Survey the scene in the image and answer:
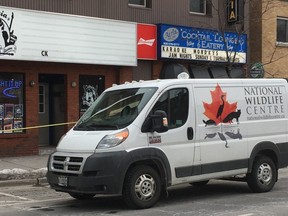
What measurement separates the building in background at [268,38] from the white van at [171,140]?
13155mm

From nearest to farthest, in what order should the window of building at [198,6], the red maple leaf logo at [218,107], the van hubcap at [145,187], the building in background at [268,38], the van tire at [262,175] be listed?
the van hubcap at [145,187], the red maple leaf logo at [218,107], the van tire at [262,175], the window of building at [198,6], the building in background at [268,38]

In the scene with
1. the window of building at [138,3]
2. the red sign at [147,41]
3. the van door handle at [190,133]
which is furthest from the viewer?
the window of building at [138,3]

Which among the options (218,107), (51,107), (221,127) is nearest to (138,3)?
(51,107)

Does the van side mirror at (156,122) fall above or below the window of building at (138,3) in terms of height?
below

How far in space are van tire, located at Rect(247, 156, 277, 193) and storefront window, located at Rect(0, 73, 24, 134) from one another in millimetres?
8421

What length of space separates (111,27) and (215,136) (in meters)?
9.09

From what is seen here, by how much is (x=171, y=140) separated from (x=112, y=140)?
3.68 feet

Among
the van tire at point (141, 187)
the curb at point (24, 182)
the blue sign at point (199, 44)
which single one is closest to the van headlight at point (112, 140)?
the van tire at point (141, 187)

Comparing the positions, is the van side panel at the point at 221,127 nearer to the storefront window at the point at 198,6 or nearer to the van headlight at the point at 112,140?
the van headlight at the point at 112,140

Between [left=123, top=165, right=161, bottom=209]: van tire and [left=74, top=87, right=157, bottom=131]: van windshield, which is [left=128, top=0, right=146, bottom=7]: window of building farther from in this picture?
[left=123, top=165, right=161, bottom=209]: van tire

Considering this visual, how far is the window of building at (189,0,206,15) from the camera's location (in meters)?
20.3

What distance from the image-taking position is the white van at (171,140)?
7941 millimetres

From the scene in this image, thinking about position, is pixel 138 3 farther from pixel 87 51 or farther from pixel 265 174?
pixel 265 174

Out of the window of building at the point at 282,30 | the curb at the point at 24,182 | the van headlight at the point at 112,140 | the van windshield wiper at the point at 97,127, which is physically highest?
the window of building at the point at 282,30
